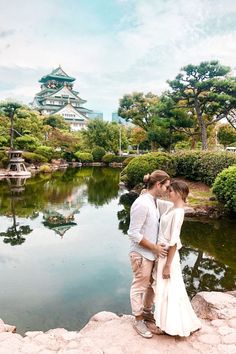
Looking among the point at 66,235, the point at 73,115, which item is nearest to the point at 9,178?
the point at 66,235

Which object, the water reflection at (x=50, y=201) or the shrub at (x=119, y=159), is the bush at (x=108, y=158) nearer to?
the shrub at (x=119, y=159)

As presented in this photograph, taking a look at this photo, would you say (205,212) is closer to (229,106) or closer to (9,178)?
(229,106)

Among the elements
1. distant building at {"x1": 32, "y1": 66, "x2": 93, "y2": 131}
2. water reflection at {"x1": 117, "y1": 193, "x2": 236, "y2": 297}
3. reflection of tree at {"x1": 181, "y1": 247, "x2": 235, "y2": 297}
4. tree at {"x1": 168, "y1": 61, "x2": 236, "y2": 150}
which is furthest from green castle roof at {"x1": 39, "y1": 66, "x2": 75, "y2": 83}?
reflection of tree at {"x1": 181, "y1": 247, "x2": 235, "y2": 297}

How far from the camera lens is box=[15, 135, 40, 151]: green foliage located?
2619 cm

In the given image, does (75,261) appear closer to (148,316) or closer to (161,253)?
(148,316)

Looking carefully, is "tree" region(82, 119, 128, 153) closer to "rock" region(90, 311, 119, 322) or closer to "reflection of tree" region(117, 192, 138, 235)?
"reflection of tree" region(117, 192, 138, 235)

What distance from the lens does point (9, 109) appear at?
26406mm

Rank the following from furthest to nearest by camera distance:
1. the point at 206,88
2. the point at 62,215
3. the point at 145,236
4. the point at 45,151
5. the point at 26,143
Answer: the point at 45,151
the point at 26,143
the point at 206,88
the point at 62,215
the point at 145,236

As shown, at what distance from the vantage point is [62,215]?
35.8 feet

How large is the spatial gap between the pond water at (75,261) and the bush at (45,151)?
16.9 m

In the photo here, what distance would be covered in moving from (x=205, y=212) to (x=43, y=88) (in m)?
56.2

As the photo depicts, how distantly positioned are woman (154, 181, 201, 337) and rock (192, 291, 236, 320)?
0.67 metres

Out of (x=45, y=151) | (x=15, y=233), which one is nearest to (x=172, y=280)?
(x=15, y=233)

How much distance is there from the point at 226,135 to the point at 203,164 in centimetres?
2077
